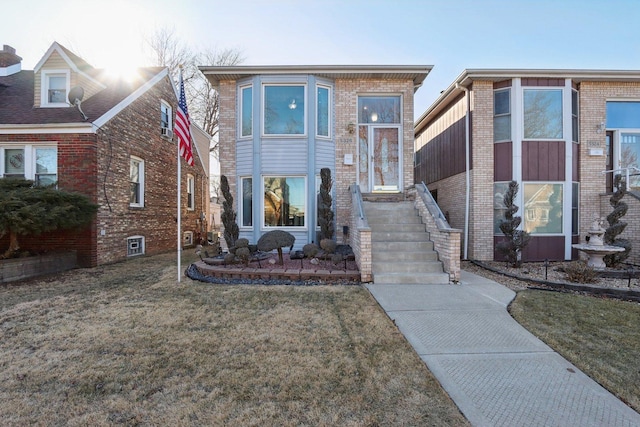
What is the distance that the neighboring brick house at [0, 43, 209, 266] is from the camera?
809 centimetres

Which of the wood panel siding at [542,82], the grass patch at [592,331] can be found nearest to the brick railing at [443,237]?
the grass patch at [592,331]

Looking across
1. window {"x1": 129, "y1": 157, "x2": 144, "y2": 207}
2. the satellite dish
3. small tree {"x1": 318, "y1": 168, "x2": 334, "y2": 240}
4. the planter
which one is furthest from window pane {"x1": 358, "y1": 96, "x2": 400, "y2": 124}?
the planter

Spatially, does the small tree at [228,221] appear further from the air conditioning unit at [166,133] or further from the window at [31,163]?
the air conditioning unit at [166,133]

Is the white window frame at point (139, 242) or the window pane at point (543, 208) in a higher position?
the window pane at point (543, 208)

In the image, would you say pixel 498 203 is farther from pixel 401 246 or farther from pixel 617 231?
pixel 401 246

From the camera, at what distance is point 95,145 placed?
26.8 ft

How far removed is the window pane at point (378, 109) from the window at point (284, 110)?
1842 mm

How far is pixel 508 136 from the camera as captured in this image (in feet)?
29.1

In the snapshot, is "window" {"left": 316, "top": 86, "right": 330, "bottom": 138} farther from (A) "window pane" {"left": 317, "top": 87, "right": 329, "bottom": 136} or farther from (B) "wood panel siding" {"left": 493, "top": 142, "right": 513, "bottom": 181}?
(B) "wood panel siding" {"left": 493, "top": 142, "right": 513, "bottom": 181}

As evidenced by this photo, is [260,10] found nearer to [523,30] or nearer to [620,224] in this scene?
[523,30]

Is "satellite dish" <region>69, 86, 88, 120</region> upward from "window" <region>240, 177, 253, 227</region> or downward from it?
upward

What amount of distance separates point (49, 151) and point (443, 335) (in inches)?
408

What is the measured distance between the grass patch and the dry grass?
1.53m

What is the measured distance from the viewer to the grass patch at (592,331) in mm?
2682
